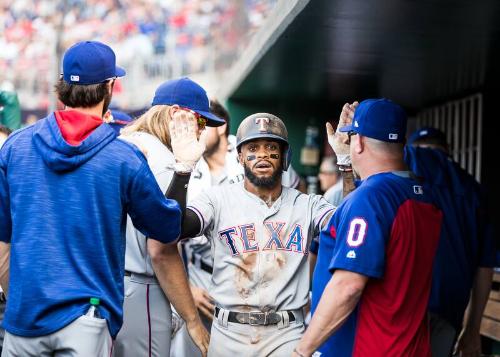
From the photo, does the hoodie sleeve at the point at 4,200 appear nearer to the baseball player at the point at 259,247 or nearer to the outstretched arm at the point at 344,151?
the baseball player at the point at 259,247

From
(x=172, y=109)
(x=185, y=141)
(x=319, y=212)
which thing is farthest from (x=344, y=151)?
(x=185, y=141)

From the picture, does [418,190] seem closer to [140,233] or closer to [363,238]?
[363,238]

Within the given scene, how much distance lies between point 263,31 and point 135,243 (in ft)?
9.09

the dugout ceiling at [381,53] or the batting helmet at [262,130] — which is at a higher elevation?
the dugout ceiling at [381,53]

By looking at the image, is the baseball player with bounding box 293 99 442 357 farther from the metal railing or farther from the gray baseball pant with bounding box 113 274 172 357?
the metal railing

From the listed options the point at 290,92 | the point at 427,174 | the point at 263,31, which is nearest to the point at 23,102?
the point at 290,92

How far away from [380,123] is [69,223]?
1316mm

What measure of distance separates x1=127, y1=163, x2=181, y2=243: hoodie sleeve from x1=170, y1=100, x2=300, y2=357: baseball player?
53.5 inches

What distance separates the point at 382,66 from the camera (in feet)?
22.1

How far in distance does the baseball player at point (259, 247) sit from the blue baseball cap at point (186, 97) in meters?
0.24

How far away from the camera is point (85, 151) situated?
308cm

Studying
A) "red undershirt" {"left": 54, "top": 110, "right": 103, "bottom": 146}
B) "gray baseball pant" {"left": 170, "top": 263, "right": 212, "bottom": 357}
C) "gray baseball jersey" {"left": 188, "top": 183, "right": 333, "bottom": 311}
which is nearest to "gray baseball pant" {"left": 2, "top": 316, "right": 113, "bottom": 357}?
"red undershirt" {"left": 54, "top": 110, "right": 103, "bottom": 146}

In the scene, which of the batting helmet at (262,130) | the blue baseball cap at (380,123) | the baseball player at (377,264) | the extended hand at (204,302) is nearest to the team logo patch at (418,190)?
the baseball player at (377,264)

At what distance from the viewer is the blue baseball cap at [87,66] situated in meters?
3.23
